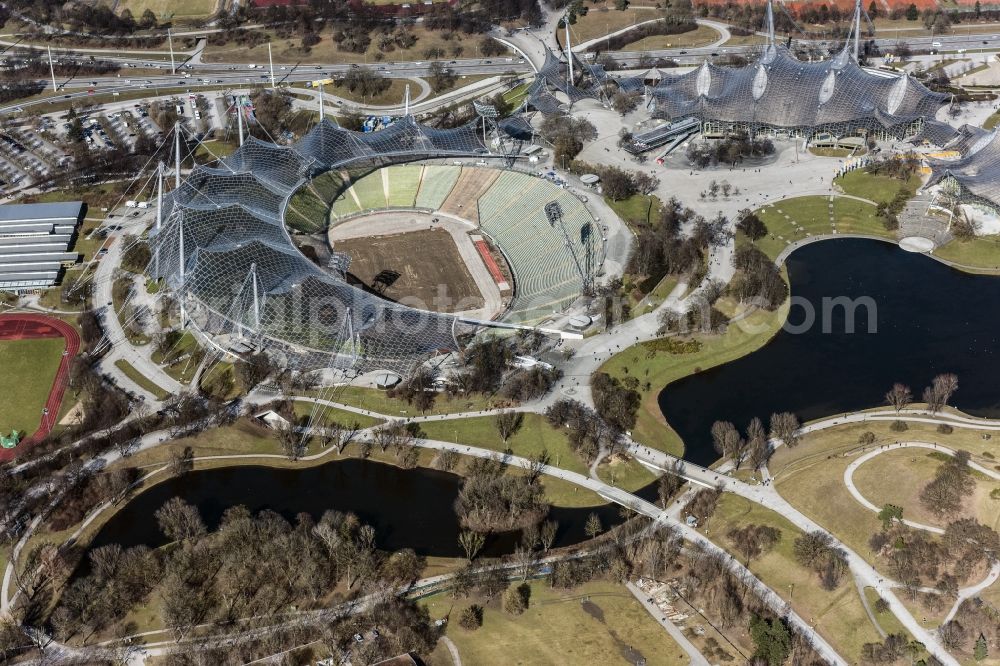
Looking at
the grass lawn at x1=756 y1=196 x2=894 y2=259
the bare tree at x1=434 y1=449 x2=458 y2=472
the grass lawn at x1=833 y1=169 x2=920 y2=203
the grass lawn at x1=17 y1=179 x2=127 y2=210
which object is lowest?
the bare tree at x1=434 y1=449 x2=458 y2=472

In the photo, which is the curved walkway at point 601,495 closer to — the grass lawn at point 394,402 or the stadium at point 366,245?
the grass lawn at point 394,402

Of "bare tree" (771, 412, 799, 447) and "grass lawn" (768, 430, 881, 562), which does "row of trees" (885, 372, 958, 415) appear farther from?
"bare tree" (771, 412, 799, 447)

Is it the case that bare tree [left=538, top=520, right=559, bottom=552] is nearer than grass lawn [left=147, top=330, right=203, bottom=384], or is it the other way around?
bare tree [left=538, top=520, right=559, bottom=552]

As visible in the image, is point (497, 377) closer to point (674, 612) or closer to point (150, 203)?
point (674, 612)

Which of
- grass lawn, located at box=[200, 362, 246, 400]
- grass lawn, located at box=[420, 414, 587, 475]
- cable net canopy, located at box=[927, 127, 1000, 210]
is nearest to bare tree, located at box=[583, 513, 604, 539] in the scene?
grass lawn, located at box=[420, 414, 587, 475]

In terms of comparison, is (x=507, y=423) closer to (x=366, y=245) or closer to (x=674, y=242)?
(x=674, y=242)

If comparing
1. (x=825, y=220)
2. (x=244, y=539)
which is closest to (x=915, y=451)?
(x=825, y=220)
